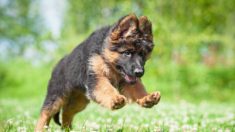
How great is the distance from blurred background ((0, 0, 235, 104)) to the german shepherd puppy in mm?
9948

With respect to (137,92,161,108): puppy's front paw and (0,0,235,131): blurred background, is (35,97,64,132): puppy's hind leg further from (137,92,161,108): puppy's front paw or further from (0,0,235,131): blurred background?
(0,0,235,131): blurred background

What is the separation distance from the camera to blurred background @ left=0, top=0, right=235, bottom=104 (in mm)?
19656

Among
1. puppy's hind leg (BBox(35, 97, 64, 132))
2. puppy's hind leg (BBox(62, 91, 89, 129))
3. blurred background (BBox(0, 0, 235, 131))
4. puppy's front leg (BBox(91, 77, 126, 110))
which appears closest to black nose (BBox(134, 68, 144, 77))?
puppy's front leg (BBox(91, 77, 126, 110))

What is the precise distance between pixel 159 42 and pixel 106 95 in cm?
1262

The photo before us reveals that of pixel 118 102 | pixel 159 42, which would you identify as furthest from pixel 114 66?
pixel 159 42

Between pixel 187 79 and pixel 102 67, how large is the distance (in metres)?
16.7

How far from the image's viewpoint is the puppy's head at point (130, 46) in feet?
22.2

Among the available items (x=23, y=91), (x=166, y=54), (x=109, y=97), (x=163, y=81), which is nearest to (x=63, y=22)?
(x=23, y=91)

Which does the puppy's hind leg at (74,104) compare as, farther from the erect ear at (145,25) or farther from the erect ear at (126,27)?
the erect ear at (145,25)

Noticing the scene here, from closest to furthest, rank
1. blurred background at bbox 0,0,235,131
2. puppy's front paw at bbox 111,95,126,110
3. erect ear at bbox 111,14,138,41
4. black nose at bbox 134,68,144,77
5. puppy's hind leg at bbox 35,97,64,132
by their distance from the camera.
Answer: puppy's front paw at bbox 111,95,126,110, black nose at bbox 134,68,144,77, erect ear at bbox 111,14,138,41, puppy's hind leg at bbox 35,97,64,132, blurred background at bbox 0,0,235,131

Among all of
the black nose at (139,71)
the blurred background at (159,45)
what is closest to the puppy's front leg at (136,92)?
the black nose at (139,71)

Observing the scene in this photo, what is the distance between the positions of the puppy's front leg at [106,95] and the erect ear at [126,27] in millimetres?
617

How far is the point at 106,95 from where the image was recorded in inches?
260

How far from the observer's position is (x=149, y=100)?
6.51 meters
